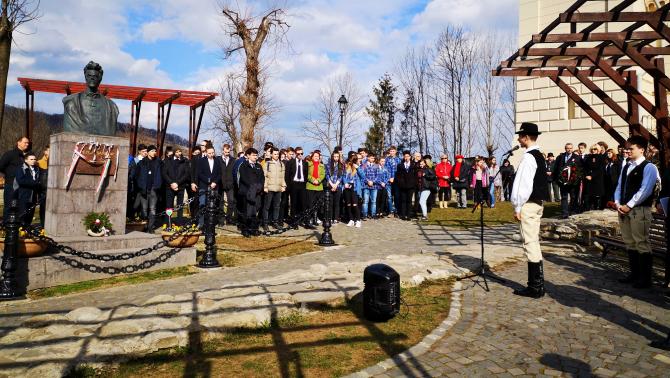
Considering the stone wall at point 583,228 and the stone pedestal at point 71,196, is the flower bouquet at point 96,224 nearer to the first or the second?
the stone pedestal at point 71,196

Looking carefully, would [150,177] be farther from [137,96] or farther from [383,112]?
[383,112]

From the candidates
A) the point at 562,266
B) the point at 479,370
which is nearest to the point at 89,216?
the point at 479,370

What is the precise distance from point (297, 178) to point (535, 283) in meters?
8.31

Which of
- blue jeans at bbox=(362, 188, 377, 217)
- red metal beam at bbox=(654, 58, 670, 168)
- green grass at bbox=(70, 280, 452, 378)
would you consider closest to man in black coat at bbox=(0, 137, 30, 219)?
green grass at bbox=(70, 280, 452, 378)

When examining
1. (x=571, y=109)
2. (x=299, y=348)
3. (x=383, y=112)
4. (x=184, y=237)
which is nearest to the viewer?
(x=299, y=348)

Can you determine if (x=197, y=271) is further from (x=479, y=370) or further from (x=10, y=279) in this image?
(x=479, y=370)

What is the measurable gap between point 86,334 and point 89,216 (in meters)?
4.73

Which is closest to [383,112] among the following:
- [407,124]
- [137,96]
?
[407,124]

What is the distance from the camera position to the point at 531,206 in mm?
6105

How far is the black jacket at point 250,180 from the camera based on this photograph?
1193cm

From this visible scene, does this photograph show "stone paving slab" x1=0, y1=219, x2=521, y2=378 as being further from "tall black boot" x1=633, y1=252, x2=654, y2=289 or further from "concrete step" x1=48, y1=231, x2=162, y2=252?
"tall black boot" x1=633, y1=252, x2=654, y2=289

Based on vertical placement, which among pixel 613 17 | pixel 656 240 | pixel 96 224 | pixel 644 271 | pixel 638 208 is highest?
pixel 613 17

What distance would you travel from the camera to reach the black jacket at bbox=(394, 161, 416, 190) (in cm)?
1503

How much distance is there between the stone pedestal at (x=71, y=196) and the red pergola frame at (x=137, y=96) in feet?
30.9
